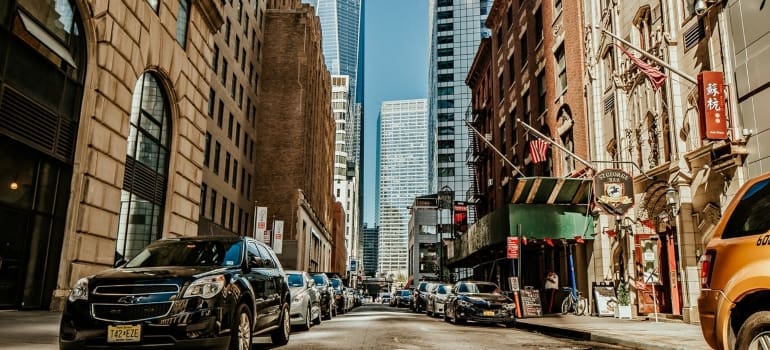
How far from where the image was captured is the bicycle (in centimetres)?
2253

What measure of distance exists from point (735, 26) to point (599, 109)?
9.05m

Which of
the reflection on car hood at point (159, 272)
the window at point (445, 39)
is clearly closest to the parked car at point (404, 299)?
the reflection on car hood at point (159, 272)

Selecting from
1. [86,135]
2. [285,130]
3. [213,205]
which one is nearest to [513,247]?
[86,135]

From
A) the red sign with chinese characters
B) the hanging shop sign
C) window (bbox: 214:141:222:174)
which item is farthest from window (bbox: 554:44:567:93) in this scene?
window (bbox: 214:141:222:174)

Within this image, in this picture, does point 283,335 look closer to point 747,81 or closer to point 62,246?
point 62,246

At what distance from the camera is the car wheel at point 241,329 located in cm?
740

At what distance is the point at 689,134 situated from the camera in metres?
17.0

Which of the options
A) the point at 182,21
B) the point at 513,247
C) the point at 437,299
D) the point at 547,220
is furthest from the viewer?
Answer: the point at 437,299

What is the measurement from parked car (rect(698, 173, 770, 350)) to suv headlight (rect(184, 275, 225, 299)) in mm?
5437

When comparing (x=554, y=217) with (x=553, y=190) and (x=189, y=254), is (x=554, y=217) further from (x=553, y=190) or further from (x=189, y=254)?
(x=189, y=254)

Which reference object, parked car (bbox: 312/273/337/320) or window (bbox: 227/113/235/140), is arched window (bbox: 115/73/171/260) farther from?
window (bbox: 227/113/235/140)

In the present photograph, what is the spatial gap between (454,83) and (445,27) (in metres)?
11.4

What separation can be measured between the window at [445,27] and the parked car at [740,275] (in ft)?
363

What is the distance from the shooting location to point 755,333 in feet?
16.6
